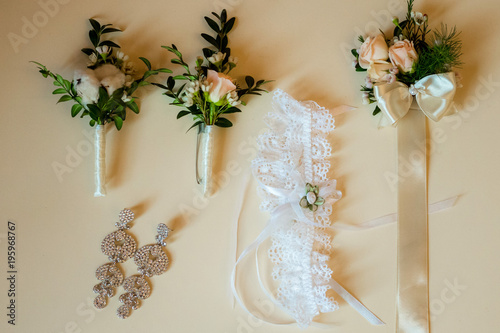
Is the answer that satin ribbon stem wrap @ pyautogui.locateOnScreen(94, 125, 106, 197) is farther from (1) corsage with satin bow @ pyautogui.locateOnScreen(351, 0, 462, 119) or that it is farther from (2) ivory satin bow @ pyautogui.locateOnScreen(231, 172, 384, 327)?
(1) corsage with satin bow @ pyautogui.locateOnScreen(351, 0, 462, 119)

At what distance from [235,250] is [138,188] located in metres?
0.54

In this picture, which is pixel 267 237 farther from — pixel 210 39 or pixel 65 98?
pixel 65 98

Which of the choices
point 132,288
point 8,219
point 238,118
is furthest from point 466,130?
point 8,219

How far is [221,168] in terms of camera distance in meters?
2.03

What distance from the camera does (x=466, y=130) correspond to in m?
2.17

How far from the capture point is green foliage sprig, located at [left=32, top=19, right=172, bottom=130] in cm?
185

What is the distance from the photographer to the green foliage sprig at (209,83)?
6.21ft

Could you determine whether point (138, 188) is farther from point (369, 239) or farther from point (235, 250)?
point (369, 239)

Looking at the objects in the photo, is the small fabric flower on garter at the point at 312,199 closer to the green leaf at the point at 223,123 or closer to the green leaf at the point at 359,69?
the green leaf at the point at 223,123

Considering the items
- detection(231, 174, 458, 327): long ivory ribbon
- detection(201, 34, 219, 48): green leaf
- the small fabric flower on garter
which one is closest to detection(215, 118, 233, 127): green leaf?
detection(231, 174, 458, 327): long ivory ribbon

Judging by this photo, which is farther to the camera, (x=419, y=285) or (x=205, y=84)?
(x=419, y=285)

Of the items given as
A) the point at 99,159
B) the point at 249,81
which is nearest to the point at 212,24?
the point at 249,81

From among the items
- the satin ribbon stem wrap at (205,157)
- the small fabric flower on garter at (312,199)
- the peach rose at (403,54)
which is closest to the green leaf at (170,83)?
the satin ribbon stem wrap at (205,157)

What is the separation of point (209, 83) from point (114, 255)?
0.90m
